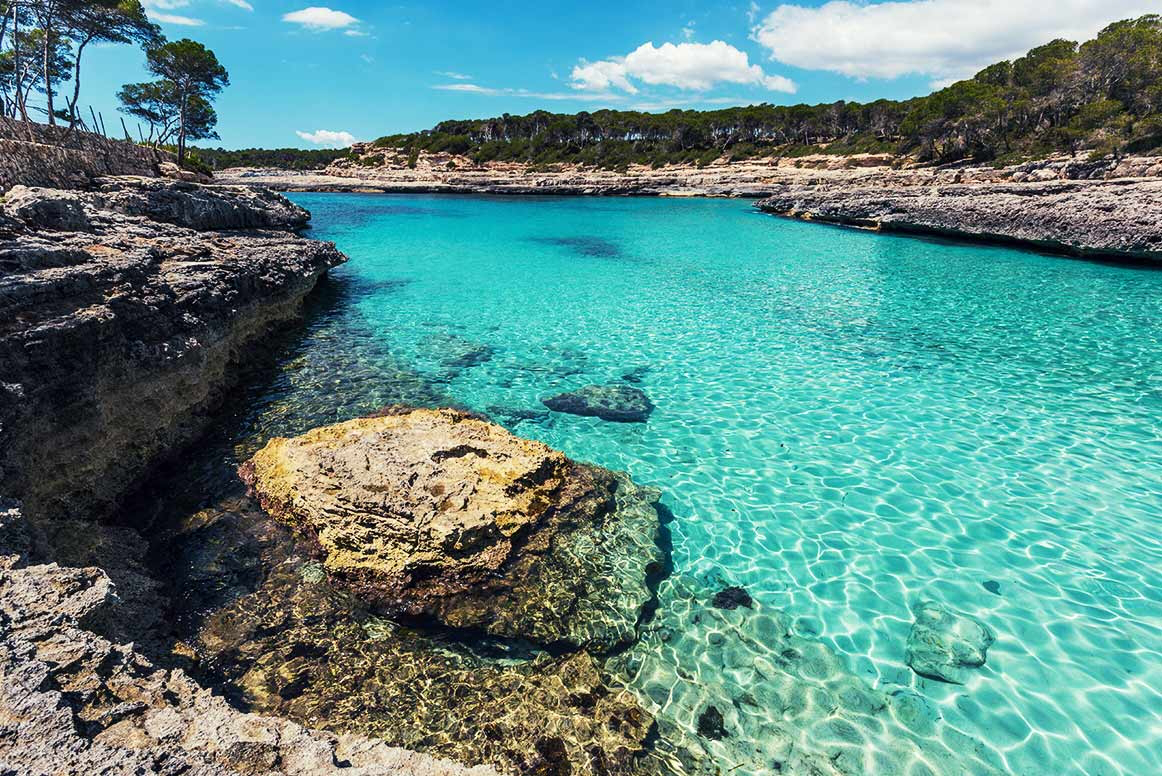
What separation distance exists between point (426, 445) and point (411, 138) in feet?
390

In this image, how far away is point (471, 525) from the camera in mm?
5395

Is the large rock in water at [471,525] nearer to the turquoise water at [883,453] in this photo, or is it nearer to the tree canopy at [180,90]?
the turquoise water at [883,453]

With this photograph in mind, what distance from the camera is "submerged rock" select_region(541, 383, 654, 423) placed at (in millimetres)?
9290

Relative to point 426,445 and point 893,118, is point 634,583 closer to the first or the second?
point 426,445

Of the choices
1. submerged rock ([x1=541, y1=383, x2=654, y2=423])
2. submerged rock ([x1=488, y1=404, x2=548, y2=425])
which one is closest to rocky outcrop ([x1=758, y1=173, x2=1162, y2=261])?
submerged rock ([x1=541, y1=383, x2=654, y2=423])

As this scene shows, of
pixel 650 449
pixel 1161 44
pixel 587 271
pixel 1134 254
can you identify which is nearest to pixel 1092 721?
pixel 650 449

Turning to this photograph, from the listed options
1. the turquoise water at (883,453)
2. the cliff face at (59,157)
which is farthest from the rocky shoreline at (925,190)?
the cliff face at (59,157)

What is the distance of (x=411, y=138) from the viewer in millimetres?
107938

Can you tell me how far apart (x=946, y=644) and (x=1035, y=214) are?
29.0 m

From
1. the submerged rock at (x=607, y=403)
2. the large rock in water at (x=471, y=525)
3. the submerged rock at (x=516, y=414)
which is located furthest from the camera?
the submerged rock at (x=607, y=403)

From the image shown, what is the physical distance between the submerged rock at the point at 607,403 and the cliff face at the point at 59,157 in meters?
11.7

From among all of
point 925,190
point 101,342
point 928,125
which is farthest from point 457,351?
point 928,125

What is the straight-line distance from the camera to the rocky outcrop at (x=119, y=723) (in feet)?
7.74

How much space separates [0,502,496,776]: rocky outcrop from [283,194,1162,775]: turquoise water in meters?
2.71
